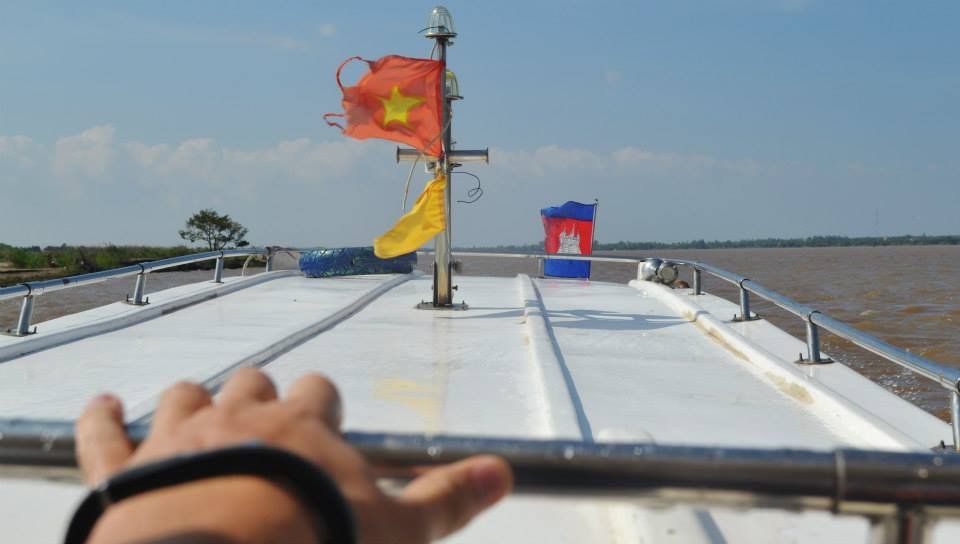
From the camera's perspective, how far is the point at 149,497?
0.74 metres

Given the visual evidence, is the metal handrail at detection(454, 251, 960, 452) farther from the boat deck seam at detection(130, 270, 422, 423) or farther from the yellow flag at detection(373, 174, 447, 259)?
the boat deck seam at detection(130, 270, 422, 423)

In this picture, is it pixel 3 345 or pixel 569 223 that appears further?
pixel 569 223

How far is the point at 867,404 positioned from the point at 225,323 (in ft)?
14.0

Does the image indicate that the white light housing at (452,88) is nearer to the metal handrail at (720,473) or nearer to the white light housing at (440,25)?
the white light housing at (440,25)

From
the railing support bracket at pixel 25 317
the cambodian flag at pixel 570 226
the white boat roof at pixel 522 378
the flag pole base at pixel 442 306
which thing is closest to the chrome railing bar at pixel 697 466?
the white boat roof at pixel 522 378

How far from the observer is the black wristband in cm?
73

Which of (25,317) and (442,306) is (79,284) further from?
(442,306)

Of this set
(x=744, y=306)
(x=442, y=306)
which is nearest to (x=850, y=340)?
(x=744, y=306)

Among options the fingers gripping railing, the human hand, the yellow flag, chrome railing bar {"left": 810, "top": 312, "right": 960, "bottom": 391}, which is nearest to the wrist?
the human hand

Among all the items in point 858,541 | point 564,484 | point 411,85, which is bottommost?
point 858,541

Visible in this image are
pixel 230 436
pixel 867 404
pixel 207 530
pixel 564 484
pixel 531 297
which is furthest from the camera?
pixel 531 297

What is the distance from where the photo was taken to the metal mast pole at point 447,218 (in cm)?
631

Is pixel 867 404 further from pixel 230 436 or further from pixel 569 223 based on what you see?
pixel 569 223

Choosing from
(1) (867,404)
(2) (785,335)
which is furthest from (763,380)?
(2) (785,335)
